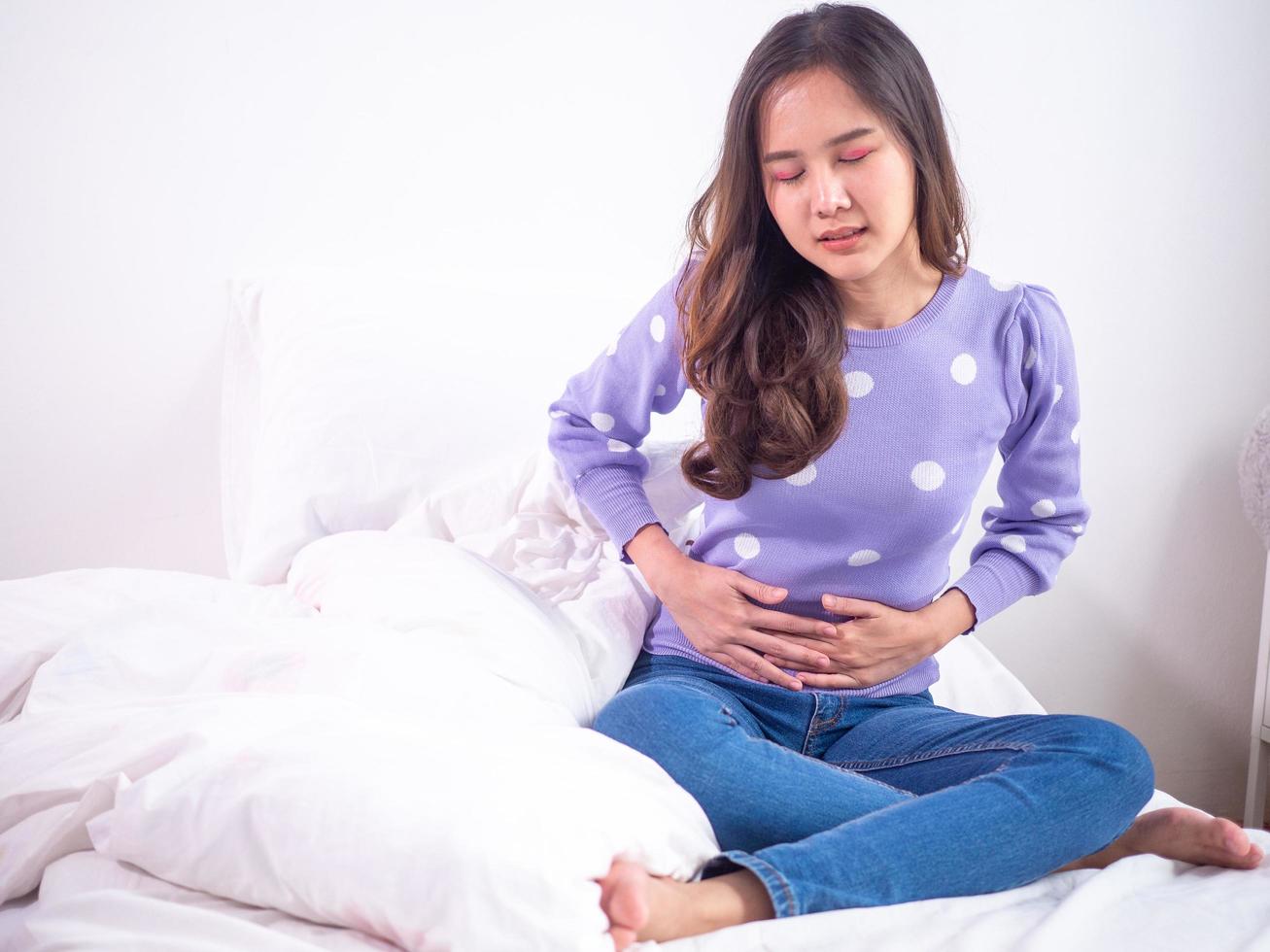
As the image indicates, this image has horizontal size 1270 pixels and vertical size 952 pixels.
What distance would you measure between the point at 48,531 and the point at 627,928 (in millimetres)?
1266

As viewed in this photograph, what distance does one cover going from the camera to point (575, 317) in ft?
5.06

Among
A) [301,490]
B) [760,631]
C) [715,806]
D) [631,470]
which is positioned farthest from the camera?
[301,490]

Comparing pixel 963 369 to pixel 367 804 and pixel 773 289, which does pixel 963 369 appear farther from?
pixel 367 804

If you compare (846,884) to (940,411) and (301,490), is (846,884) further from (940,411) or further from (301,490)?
(301,490)

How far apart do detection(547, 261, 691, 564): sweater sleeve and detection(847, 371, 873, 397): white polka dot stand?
176mm

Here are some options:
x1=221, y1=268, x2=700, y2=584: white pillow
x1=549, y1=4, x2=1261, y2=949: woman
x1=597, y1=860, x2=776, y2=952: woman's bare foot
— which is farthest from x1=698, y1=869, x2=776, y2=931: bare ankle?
x1=221, y1=268, x2=700, y2=584: white pillow

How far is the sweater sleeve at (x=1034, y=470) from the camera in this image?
1114 mm

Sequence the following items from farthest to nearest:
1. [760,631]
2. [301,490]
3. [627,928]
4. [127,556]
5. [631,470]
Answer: [127,556], [301,490], [631,470], [760,631], [627,928]

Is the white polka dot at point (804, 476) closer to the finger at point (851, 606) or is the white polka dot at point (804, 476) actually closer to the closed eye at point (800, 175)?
the finger at point (851, 606)

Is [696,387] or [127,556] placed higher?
[696,387]

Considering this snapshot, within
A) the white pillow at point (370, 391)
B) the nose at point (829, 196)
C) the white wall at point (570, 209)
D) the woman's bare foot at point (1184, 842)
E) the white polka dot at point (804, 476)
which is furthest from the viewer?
the white wall at point (570, 209)

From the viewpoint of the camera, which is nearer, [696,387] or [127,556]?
[696,387]

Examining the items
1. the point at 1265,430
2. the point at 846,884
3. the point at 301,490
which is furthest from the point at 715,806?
the point at 1265,430

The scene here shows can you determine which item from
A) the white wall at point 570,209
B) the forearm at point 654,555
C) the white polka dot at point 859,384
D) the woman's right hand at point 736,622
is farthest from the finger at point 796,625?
the white wall at point 570,209
